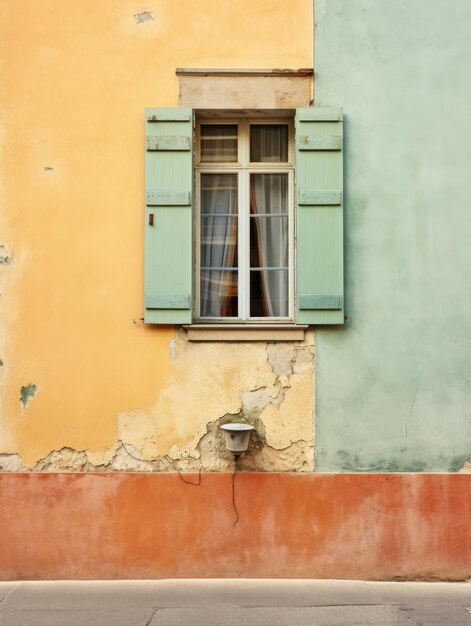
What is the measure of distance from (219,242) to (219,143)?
790mm

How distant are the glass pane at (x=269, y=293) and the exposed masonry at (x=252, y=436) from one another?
0.35m

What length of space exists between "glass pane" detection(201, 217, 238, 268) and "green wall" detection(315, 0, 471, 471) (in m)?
0.90

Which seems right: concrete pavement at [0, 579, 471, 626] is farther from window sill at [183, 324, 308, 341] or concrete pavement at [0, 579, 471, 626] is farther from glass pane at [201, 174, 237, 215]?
glass pane at [201, 174, 237, 215]

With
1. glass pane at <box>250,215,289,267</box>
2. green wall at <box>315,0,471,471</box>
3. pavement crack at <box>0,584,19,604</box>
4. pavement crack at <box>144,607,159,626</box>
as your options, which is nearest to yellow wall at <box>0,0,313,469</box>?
green wall at <box>315,0,471,471</box>

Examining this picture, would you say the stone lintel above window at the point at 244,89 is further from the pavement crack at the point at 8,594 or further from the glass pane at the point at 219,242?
the pavement crack at the point at 8,594

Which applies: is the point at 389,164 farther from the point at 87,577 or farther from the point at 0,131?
the point at 87,577

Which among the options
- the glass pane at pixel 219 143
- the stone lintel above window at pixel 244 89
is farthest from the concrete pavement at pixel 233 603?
the stone lintel above window at pixel 244 89

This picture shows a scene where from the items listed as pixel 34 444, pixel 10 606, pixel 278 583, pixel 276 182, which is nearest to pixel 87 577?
pixel 10 606

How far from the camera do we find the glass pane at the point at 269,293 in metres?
5.80

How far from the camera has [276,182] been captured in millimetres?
5922

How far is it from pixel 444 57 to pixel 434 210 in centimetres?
116

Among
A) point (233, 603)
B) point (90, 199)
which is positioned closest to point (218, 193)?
point (90, 199)

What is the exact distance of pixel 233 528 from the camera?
546 centimetres

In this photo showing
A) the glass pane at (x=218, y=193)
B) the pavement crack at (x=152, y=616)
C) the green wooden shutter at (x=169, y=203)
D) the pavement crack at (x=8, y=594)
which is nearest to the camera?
the pavement crack at (x=152, y=616)
